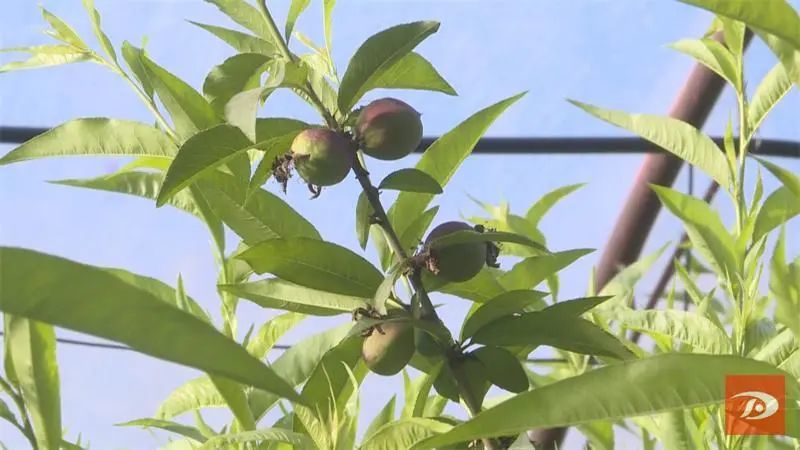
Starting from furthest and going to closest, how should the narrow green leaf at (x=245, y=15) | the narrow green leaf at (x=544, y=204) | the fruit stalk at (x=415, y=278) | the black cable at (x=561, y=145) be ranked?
the black cable at (x=561, y=145) → the narrow green leaf at (x=544, y=204) → the narrow green leaf at (x=245, y=15) → the fruit stalk at (x=415, y=278)

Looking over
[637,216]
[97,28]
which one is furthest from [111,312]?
[637,216]

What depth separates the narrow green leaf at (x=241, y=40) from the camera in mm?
568

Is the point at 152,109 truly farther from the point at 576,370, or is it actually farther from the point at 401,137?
the point at 576,370

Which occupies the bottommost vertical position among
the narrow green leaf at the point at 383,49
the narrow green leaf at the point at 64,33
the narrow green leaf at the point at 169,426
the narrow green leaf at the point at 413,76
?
the narrow green leaf at the point at 169,426

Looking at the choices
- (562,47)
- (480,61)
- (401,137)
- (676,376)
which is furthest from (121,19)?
(676,376)

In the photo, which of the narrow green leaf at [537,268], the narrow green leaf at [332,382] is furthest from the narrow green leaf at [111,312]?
the narrow green leaf at [537,268]

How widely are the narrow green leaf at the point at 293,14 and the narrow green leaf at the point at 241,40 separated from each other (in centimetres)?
3

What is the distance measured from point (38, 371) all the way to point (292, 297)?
0.14m

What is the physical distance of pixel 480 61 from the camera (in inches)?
97.6

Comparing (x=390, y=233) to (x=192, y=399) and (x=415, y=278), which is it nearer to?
(x=415, y=278)

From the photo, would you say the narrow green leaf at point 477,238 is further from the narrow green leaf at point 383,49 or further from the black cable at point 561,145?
the black cable at point 561,145

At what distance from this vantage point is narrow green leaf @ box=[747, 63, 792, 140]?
0.68 m

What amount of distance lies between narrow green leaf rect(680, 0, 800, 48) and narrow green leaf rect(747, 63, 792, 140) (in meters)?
0.33

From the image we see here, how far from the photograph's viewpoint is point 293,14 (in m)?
0.54
